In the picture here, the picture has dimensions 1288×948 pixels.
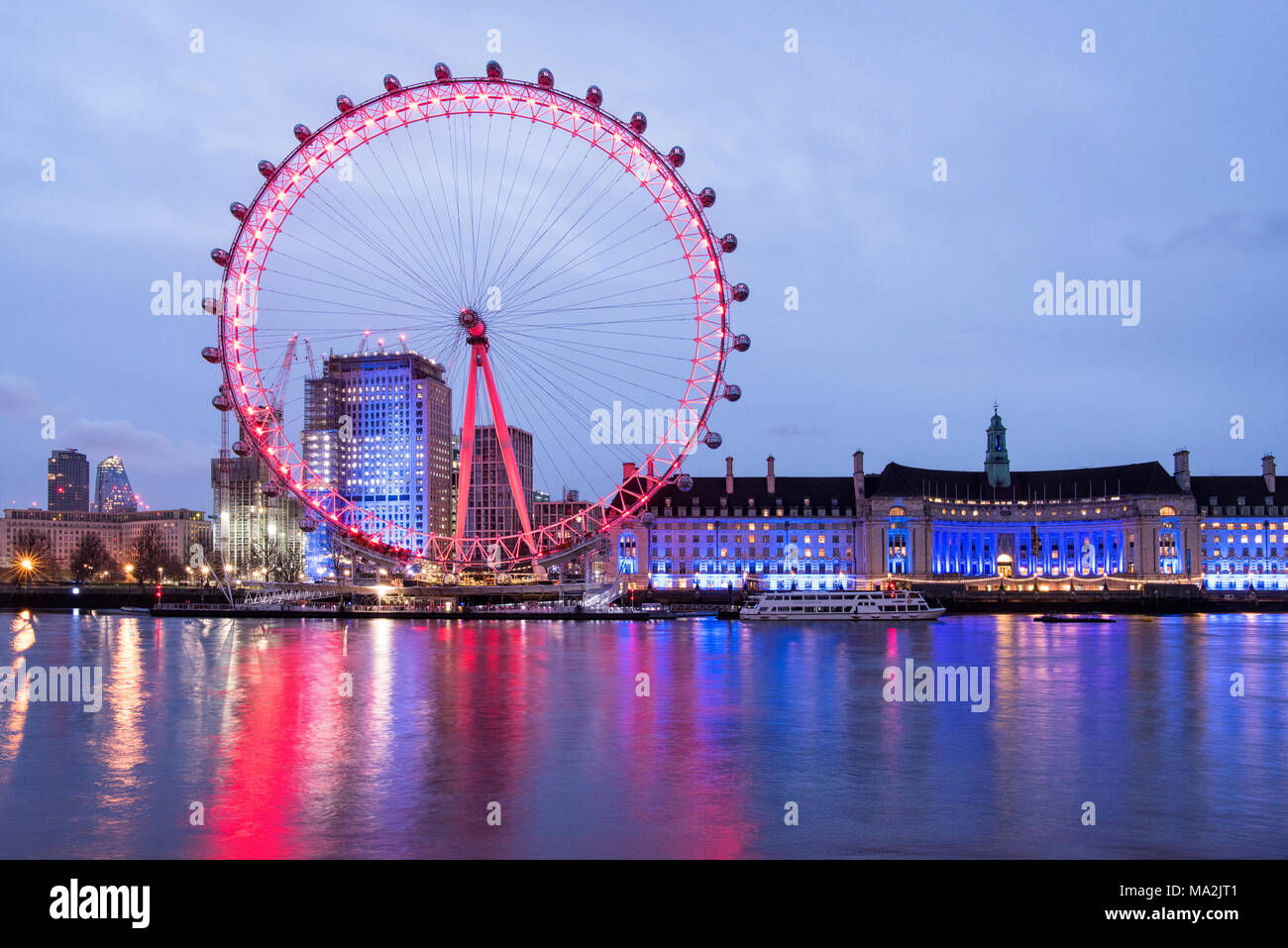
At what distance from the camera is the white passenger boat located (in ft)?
316

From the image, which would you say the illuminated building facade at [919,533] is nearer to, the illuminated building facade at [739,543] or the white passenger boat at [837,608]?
the illuminated building facade at [739,543]

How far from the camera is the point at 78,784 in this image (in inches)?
947

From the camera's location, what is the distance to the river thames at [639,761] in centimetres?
1947

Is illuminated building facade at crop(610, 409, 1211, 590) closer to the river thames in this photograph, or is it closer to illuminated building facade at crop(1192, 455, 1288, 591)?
illuminated building facade at crop(1192, 455, 1288, 591)

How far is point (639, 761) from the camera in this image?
2639cm

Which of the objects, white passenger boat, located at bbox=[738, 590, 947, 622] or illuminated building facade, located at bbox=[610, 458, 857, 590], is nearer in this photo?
white passenger boat, located at bbox=[738, 590, 947, 622]

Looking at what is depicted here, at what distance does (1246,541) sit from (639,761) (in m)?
141

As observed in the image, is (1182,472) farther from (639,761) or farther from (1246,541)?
(639,761)

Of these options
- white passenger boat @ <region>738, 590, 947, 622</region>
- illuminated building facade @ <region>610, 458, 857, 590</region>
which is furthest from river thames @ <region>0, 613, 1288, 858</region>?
illuminated building facade @ <region>610, 458, 857, 590</region>

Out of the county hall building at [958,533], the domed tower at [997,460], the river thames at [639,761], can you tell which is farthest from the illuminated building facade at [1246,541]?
the river thames at [639,761]

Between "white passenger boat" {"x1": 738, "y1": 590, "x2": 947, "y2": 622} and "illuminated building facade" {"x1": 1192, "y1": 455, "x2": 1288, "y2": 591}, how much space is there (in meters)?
63.4

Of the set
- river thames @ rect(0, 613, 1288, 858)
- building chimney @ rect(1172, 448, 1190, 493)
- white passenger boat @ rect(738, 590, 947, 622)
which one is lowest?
white passenger boat @ rect(738, 590, 947, 622)

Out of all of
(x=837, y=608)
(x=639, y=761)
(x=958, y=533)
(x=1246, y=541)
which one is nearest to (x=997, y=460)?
(x=958, y=533)
